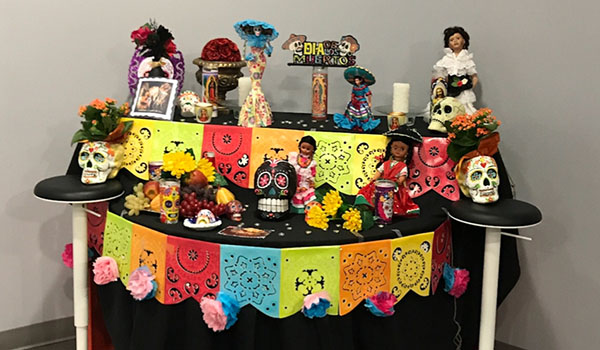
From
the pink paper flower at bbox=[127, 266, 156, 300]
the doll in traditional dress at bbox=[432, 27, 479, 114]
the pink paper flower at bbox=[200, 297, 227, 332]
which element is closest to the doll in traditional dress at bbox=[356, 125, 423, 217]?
the doll in traditional dress at bbox=[432, 27, 479, 114]

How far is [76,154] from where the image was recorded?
9.05ft

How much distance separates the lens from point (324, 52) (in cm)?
266

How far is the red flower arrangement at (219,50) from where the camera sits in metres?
2.88

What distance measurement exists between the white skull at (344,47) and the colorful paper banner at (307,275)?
826mm

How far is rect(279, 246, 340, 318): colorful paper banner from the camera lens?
214 cm

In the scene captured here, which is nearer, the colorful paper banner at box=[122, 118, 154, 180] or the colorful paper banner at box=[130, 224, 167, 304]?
the colorful paper banner at box=[130, 224, 167, 304]

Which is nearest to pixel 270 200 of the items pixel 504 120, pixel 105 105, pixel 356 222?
pixel 356 222

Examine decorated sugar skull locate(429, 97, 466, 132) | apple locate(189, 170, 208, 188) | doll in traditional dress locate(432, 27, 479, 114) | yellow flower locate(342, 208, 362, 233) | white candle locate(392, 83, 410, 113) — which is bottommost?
yellow flower locate(342, 208, 362, 233)

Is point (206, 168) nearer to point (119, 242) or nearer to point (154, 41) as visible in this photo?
point (119, 242)

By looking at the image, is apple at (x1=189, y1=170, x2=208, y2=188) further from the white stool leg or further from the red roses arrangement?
the white stool leg

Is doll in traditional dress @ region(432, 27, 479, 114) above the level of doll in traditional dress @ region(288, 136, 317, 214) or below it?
above

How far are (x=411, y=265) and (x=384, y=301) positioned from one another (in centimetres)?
16

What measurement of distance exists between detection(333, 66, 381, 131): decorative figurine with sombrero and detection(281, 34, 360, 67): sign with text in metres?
0.08

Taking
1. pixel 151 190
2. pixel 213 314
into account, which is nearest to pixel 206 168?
pixel 151 190
